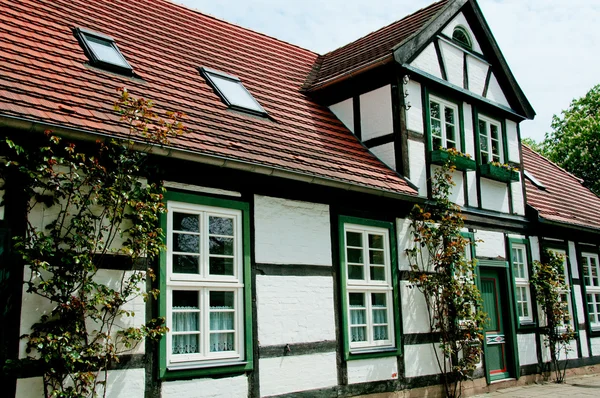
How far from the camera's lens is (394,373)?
9125 millimetres

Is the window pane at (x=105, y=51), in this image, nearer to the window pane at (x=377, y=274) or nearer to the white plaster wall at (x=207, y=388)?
the white plaster wall at (x=207, y=388)

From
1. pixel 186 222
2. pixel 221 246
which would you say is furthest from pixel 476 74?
pixel 186 222

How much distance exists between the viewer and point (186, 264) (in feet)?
23.4

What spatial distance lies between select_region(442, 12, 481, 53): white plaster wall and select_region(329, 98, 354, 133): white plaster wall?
2.48m

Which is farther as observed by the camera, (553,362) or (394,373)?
(553,362)

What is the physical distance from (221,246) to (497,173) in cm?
636

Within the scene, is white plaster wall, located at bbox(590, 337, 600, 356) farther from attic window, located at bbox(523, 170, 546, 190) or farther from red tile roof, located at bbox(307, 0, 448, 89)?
red tile roof, located at bbox(307, 0, 448, 89)

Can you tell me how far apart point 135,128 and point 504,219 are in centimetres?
799

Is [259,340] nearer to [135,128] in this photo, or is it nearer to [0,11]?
[135,128]

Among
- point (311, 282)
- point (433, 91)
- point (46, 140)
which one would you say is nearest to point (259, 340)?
point (311, 282)

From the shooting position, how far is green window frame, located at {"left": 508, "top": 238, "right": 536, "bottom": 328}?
39.3 ft

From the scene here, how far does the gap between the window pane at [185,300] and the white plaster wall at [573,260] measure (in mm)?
9664

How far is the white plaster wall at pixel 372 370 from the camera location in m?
8.58

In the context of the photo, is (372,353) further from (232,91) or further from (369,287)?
(232,91)
